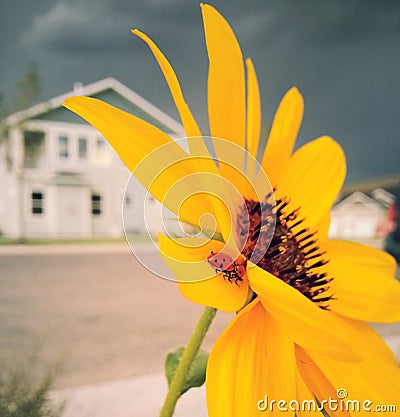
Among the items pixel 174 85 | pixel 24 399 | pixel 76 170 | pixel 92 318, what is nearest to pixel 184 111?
pixel 174 85

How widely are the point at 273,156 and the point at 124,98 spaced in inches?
3.3

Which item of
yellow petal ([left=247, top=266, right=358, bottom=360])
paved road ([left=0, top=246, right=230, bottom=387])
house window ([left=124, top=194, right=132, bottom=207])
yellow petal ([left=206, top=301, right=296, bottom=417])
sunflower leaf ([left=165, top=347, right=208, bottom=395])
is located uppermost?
house window ([left=124, top=194, right=132, bottom=207])

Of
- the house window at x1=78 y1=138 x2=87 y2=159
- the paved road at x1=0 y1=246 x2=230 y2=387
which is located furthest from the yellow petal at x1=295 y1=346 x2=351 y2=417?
the paved road at x1=0 y1=246 x2=230 y2=387

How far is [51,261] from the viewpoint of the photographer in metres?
3.10

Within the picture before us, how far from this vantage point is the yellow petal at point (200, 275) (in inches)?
3.7

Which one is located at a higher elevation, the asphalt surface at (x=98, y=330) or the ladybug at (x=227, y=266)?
the ladybug at (x=227, y=266)

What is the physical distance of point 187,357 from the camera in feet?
0.39

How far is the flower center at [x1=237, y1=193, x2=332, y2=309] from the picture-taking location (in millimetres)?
128

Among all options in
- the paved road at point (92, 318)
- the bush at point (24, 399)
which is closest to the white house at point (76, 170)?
the bush at point (24, 399)

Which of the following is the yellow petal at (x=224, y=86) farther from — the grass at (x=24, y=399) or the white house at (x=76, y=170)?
the grass at (x=24, y=399)

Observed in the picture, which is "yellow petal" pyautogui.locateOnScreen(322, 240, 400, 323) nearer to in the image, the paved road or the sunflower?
the sunflower

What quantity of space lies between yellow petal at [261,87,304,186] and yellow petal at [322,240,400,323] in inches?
1.3

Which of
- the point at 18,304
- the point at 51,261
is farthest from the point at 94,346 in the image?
the point at 51,261

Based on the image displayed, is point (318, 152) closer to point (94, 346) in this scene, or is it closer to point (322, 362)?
point (322, 362)
